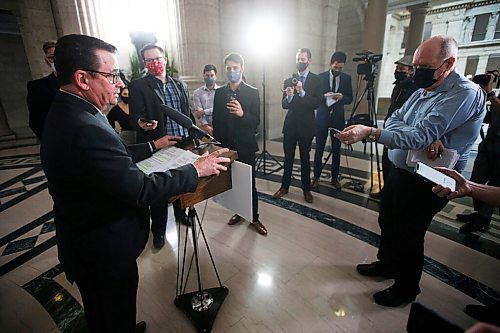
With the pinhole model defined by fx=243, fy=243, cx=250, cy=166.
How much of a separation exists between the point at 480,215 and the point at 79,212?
342 cm

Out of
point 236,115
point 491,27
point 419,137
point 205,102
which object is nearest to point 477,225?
point 419,137

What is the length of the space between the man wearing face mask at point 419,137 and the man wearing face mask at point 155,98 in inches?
63.5

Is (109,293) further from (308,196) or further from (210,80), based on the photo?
(210,80)

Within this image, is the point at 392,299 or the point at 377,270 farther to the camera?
the point at 377,270

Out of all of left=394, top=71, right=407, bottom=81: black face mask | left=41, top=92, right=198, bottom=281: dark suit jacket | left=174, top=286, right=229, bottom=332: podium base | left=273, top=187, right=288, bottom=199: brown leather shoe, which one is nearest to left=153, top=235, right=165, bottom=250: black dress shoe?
left=174, top=286, right=229, bottom=332: podium base

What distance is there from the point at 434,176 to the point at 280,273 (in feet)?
4.47

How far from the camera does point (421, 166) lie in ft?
3.61

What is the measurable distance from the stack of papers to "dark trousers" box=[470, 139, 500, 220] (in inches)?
61.5

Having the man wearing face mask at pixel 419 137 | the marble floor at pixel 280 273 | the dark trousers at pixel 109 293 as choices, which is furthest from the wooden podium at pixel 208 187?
the marble floor at pixel 280 273

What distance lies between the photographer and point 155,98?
7.22 feet

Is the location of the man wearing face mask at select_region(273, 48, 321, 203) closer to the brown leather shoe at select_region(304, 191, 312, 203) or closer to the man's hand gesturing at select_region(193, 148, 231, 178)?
the brown leather shoe at select_region(304, 191, 312, 203)

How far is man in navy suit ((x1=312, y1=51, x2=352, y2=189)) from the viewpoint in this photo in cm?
346

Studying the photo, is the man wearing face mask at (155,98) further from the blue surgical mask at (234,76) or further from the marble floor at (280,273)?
the blue surgical mask at (234,76)

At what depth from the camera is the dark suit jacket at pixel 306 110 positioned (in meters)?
2.98
